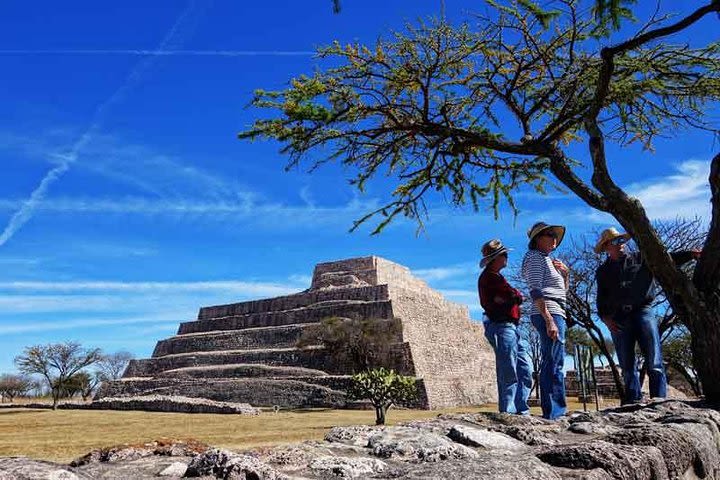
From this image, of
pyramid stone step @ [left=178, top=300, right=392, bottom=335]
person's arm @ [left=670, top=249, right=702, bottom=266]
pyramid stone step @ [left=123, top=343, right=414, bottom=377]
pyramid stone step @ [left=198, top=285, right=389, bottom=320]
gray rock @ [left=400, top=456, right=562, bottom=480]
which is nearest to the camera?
gray rock @ [left=400, top=456, right=562, bottom=480]

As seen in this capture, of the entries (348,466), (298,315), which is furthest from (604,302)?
(298,315)

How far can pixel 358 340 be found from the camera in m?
33.4

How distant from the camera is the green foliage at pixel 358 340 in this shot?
33.5 metres

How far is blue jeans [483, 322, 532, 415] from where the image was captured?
4969 millimetres

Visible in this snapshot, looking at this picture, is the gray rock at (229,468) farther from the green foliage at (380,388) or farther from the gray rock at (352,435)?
the green foliage at (380,388)

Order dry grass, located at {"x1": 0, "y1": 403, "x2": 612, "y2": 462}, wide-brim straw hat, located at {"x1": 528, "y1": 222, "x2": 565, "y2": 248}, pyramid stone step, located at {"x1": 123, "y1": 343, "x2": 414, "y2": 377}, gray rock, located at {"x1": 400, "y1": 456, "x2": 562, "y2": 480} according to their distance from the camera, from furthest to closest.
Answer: pyramid stone step, located at {"x1": 123, "y1": 343, "x2": 414, "y2": 377}
dry grass, located at {"x1": 0, "y1": 403, "x2": 612, "y2": 462}
wide-brim straw hat, located at {"x1": 528, "y1": 222, "x2": 565, "y2": 248}
gray rock, located at {"x1": 400, "y1": 456, "x2": 562, "y2": 480}

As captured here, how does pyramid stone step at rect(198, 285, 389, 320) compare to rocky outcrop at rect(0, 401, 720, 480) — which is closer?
rocky outcrop at rect(0, 401, 720, 480)

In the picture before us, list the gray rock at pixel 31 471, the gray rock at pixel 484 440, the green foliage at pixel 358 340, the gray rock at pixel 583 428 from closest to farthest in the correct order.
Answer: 1. the gray rock at pixel 31 471
2. the gray rock at pixel 484 440
3. the gray rock at pixel 583 428
4. the green foliage at pixel 358 340

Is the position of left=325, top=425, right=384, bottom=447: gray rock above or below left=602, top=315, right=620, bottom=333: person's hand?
below

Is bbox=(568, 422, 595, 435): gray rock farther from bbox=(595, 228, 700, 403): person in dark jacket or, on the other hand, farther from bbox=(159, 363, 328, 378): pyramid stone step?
bbox=(159, 363, 328, 378): pyramid stone step

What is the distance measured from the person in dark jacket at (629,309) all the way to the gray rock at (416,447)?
3.71 metres

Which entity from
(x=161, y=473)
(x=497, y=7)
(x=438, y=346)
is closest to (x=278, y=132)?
(x=497, y=7)

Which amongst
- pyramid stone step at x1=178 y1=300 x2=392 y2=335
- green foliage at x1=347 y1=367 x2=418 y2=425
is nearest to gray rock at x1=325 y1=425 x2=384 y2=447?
green foliage at x1=347 y1=367 x2=418 y2=425

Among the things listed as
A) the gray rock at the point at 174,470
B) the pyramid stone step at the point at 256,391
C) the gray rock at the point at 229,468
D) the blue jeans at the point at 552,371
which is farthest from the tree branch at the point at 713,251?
the pyramid stone step at the point at 256,391
